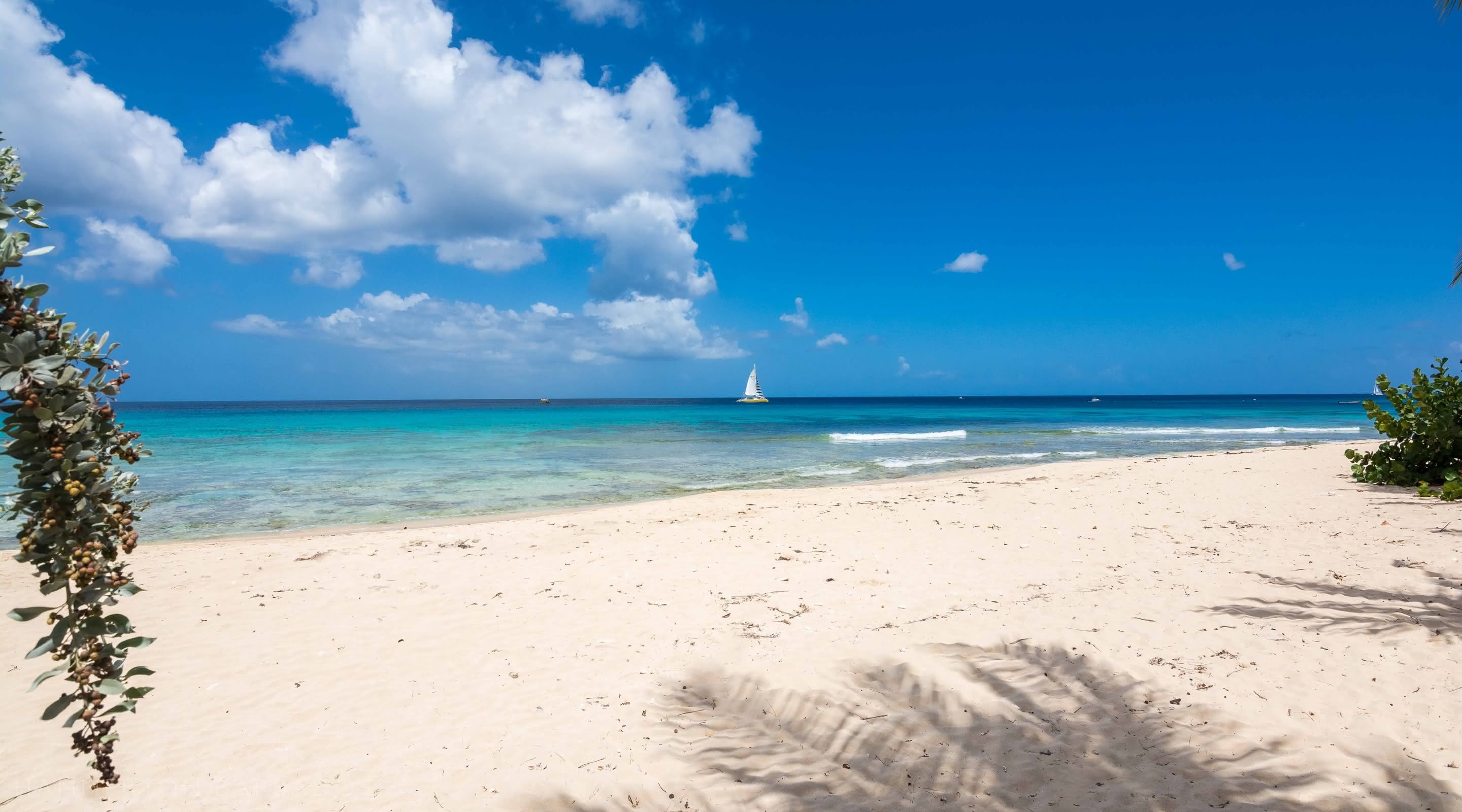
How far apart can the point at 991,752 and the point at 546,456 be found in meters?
25.8

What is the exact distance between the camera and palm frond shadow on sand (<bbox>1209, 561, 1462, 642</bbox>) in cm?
557

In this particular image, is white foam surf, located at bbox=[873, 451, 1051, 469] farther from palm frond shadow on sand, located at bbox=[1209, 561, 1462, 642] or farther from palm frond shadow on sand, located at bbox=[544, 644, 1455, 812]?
palm frond shadow on sand, located at bbox=[544, 644, 1455, 812]

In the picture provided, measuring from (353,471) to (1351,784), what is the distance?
2488 centimetres

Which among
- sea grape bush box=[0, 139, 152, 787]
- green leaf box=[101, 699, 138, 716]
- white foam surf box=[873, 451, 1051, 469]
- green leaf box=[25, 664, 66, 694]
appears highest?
sea grape bush box=[0, 139, 152, 787]

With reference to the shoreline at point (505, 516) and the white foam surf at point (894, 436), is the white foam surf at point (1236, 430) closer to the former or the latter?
the white foam surf at point (894, 436)

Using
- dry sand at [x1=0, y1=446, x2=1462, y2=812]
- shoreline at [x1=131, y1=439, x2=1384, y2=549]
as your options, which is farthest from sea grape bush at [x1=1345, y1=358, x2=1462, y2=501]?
shoreline at [x1=131, y1=439, x2=1384, y2=549]

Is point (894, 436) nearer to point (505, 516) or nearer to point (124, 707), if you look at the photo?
point (505, 516)

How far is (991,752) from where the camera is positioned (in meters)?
4.22

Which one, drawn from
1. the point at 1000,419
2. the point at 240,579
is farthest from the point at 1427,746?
the point at 1000,419

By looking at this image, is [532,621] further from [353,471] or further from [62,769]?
[353,471]

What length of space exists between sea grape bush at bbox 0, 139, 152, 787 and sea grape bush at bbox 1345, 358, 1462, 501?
1516 cm

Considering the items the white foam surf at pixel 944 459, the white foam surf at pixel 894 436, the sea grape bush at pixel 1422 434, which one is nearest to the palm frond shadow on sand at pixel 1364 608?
the sea grape bush at pixel 1422 434

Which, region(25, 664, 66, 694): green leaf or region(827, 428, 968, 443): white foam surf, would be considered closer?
region(25, 664, 66, 694): green leaf

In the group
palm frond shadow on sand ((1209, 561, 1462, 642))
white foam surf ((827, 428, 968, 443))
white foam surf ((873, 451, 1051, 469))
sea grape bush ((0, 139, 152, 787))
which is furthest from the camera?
white foam surf ((827, 428, 968, 443))
